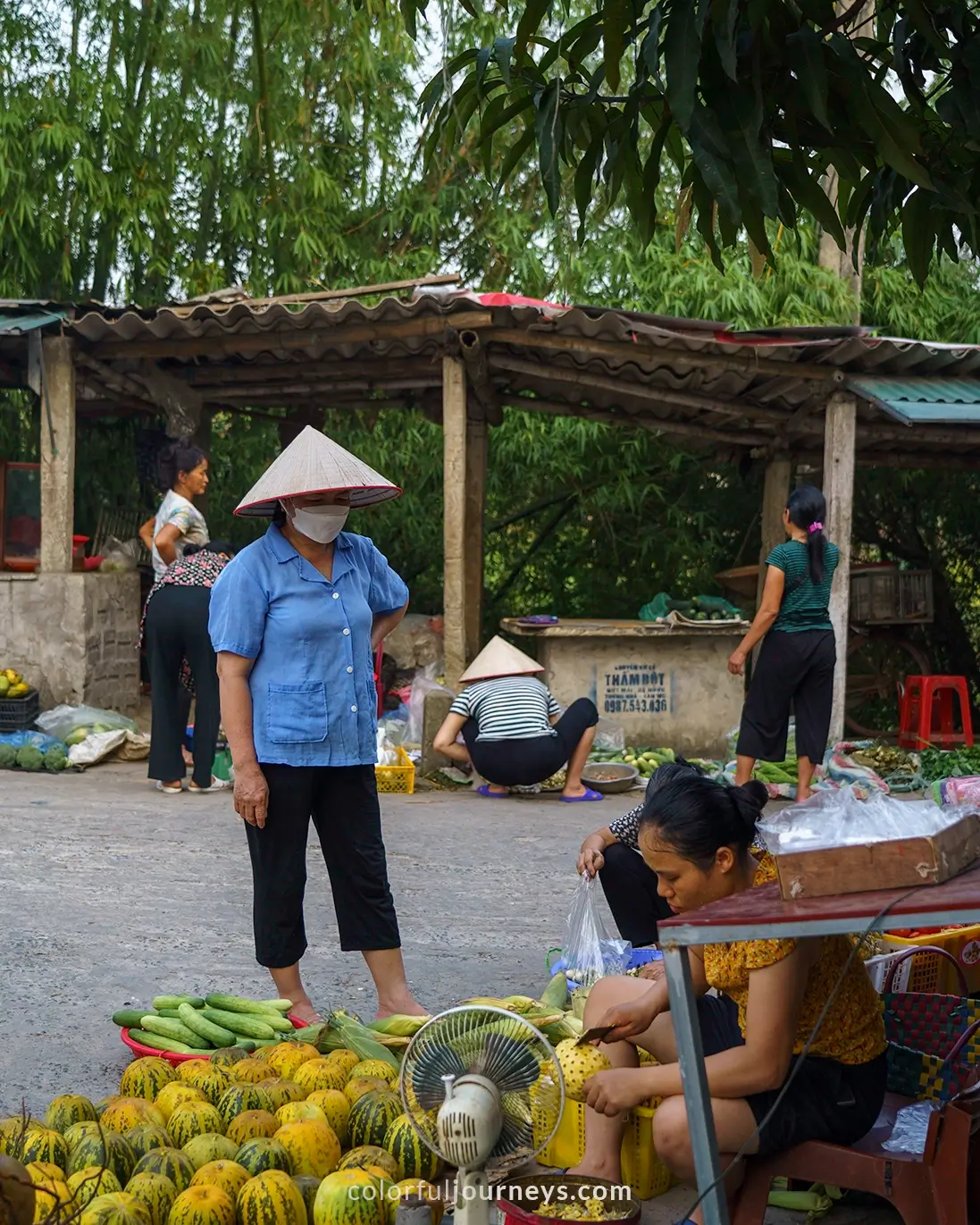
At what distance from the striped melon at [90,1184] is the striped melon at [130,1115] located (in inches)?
10.7

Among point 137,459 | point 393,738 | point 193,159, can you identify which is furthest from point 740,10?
point 193,159

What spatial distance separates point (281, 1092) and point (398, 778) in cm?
584

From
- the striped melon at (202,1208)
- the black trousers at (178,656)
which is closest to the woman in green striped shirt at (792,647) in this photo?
the black trousers at (178,656)

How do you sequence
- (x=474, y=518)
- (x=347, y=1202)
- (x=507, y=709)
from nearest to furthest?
(x=347, y=1202)
(x=507, y=709)
(x=474, y=518)

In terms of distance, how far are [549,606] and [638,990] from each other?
11.7 metres

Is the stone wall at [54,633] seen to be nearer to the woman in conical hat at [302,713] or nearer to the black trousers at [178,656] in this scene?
the black trousers at [178,656]

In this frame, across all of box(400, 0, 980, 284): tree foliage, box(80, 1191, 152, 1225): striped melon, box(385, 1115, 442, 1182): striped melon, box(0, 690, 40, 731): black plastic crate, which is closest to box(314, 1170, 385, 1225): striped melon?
box(385, 1115, 442, 1182): striped melon

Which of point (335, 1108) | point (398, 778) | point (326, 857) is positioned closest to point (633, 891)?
point (326, 857)

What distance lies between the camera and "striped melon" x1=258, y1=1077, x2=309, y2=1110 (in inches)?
126

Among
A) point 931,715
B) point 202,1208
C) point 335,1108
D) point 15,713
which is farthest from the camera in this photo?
point 931,715

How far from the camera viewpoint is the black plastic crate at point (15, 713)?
9.95 m

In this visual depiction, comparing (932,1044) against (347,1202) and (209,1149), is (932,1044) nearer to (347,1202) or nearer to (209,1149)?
(347,1202)

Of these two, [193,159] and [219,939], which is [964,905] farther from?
[193,159]

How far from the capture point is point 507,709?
818 cm
